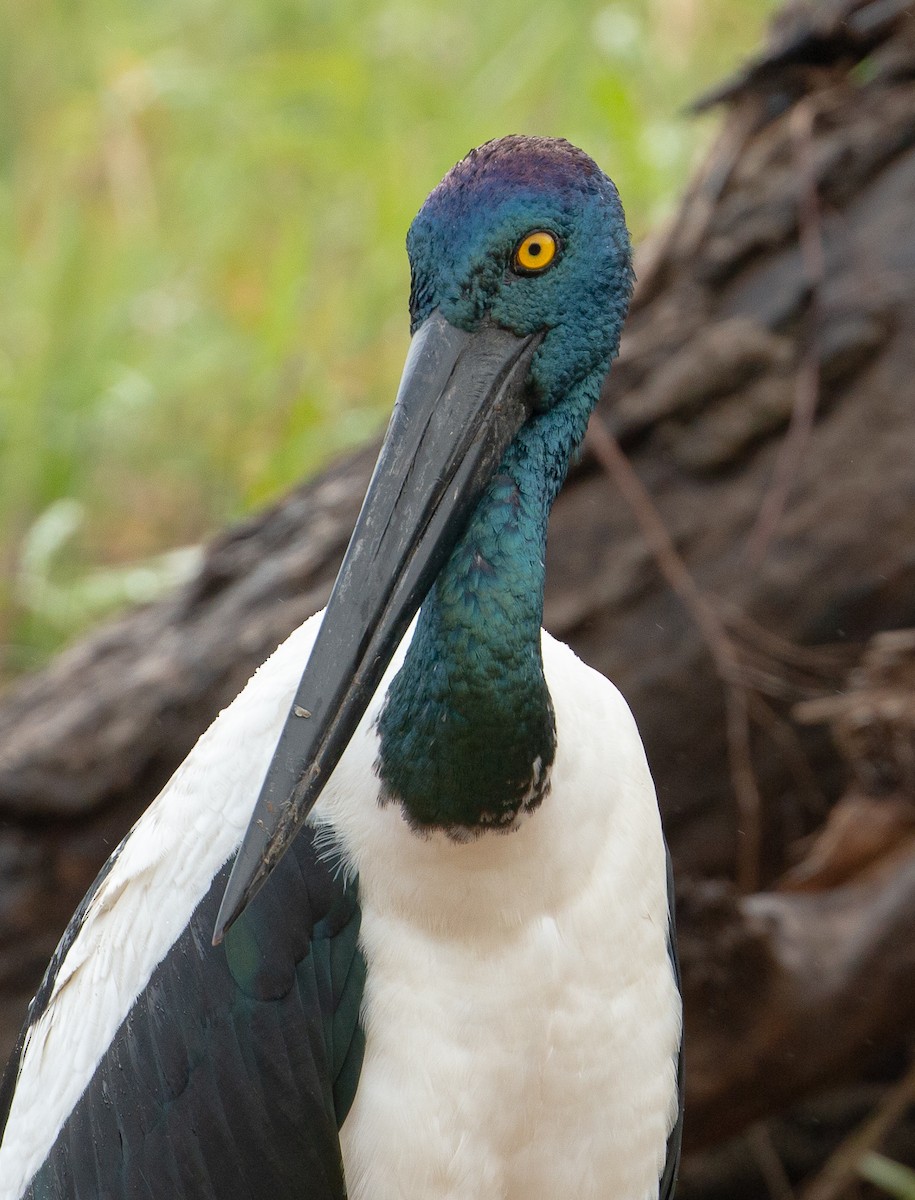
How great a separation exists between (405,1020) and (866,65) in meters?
2.31

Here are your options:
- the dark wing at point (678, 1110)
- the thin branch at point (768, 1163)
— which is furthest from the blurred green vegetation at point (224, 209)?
the dark wing at point (678, 1110)

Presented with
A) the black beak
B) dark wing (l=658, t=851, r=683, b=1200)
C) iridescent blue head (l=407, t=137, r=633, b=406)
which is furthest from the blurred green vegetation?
the black beak

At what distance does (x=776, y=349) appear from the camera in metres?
3.04

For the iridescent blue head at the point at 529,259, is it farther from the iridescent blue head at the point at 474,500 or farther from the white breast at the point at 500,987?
the white breast at the point at 500,987

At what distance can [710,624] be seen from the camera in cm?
297

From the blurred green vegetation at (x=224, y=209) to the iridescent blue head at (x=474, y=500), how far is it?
2.39 metres

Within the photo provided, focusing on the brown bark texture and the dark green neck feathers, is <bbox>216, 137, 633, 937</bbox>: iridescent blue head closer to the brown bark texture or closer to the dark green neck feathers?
the dark green neck feathers

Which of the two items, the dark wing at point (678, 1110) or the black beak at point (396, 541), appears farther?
the dark wing at point (678, 1110)

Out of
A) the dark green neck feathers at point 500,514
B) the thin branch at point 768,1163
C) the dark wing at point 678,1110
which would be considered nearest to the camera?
the dark green neck feathers at point 500,514

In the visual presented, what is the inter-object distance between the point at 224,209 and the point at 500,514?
400cm

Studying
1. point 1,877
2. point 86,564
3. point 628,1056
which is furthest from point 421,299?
point 86,564

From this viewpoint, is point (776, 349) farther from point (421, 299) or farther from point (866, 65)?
point (421, 299)

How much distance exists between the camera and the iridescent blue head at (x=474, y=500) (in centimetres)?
161

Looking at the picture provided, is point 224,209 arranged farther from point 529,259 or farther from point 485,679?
point 485,679
